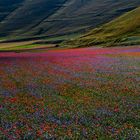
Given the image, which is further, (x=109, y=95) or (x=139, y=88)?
(x=139, y=88)

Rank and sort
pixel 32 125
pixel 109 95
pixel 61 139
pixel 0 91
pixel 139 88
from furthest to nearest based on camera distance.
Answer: pixel 0 91 < pixel 139 88 < pixel 109 95 < pixel 32 125 < pixel 61 139

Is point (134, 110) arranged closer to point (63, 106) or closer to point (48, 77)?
point (63, 106)

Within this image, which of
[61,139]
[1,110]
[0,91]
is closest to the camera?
[61,139]

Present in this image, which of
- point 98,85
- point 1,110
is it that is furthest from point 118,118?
point 98,85

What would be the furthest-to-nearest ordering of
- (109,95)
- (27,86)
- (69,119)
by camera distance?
(27,86) < (109,95) < (69,119)

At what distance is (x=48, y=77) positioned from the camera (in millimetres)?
32062

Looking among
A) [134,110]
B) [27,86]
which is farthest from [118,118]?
[27,86]

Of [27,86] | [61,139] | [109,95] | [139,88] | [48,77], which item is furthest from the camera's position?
[48,77]

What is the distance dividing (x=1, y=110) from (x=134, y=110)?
5.96m

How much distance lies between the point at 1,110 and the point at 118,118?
225 inches

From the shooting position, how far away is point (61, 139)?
12633 millimetres

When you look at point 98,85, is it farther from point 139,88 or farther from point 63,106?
point 63,106

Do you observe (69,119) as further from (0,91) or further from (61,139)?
(0,91)

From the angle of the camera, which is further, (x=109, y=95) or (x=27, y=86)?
(x=27, y=86)
